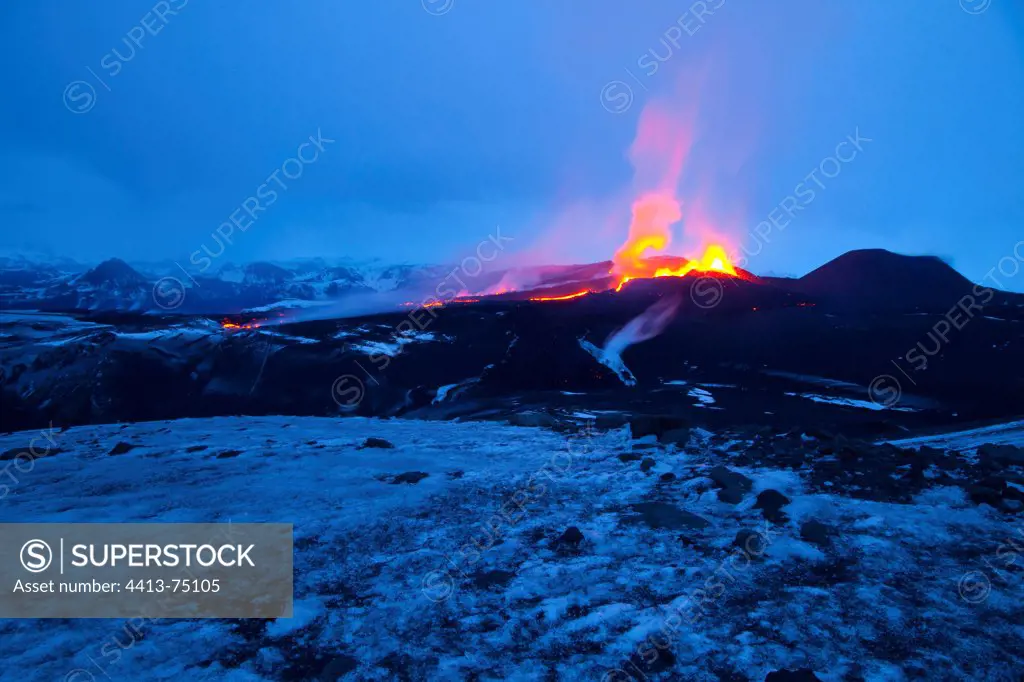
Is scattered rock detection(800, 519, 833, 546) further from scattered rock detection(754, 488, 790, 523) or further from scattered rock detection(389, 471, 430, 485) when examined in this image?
scattered rock detection(389, 471, 430, 485)

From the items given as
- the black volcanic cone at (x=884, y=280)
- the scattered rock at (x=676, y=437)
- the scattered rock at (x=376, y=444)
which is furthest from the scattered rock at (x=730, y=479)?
the black volcanic cone at (x=884, y=280)

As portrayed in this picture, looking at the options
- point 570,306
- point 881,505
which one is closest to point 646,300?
point 570,306

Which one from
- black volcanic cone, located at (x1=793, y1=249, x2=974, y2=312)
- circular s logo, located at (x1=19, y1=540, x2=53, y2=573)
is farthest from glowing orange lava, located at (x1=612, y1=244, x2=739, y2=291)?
circular s logo, located at (x1=19, y1=540, x2=53, y2=573)

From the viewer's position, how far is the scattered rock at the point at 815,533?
747 centimetres

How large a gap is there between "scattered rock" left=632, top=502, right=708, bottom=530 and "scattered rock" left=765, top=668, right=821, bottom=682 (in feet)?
11.7

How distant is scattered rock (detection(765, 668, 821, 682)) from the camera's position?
173 inches

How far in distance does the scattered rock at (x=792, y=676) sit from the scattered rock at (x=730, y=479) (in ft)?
17.7

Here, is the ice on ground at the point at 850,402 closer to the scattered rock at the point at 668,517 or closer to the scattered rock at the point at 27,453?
the scattered rock at the point at 668,517

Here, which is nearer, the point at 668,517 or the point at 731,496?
the point at 668,517

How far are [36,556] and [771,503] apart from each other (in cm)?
1103

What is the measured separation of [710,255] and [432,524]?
292 feet

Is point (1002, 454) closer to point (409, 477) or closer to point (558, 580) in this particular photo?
point (558, 580)

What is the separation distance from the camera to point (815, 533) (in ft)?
24.8

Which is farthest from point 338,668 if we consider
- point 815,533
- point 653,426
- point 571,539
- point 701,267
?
point 701,267
